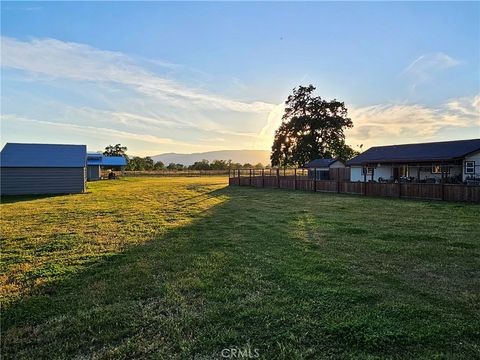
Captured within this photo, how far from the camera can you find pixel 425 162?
25000 mm

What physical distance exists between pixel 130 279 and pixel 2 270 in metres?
2.60

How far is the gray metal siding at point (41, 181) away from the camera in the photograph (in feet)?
73.0

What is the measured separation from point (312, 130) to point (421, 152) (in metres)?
21.7

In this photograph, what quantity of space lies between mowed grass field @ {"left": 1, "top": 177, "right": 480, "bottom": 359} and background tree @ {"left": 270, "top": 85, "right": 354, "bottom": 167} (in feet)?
125

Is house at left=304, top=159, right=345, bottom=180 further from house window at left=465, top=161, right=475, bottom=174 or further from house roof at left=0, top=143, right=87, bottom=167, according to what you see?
house roof at left=0, top=143, right=87, bottom=167

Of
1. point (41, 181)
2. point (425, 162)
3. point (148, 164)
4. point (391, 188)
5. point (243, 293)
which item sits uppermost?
point (148, 164)

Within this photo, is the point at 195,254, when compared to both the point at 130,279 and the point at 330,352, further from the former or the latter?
the point at 330,352

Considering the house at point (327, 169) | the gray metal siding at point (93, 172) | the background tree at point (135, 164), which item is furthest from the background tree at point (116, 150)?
the house at point (327, 169)

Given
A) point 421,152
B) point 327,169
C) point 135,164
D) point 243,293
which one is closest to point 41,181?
point 243,293

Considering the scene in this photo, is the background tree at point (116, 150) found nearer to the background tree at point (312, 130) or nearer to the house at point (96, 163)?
the house at point (96, 163)

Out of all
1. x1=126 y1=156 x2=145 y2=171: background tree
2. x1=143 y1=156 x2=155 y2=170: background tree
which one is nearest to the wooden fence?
x1=126 y1=156 x2=145 y2=171: background tree

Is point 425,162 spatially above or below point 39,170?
above

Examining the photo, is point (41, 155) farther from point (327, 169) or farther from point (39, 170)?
point (327, 169)

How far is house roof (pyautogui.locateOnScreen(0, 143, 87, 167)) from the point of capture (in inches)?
902
